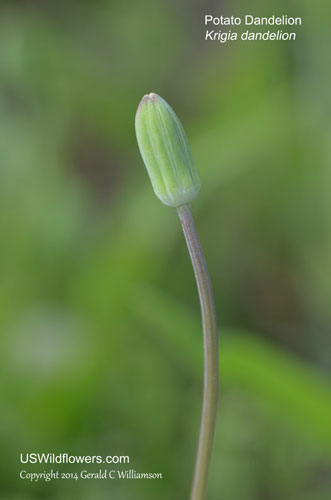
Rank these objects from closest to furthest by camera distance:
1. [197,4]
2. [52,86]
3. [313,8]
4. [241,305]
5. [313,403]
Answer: [313,403] < [241,305] < [313,8] < [52,86] < [197,4]

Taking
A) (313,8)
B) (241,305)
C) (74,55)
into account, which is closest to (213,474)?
(241,305)

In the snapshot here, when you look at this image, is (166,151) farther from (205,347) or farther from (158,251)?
(158,251)

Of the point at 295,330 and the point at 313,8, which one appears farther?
the point at 313,8

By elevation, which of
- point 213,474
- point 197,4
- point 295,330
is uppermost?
point 197,4

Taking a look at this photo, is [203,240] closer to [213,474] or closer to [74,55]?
[213,474]

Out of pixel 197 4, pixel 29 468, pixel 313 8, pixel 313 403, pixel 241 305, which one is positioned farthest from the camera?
pixel 197 4

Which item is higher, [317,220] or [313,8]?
[313,8]
